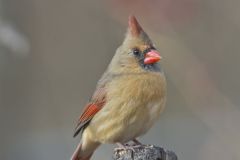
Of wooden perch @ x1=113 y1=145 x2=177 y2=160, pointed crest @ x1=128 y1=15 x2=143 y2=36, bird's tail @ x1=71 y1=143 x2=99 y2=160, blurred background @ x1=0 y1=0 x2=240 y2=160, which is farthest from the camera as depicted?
blurred background @ x1=0 y1=0 x2=240 y2=160

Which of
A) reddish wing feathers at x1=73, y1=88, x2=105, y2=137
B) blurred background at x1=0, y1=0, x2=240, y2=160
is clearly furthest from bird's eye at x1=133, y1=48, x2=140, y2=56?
blurred background at x1=0, y1=0, x2=240, y2=160

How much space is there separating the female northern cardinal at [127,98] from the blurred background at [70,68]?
1601mm

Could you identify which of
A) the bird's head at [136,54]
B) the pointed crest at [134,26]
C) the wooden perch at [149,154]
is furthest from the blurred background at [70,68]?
the wooden perch at [149,154]

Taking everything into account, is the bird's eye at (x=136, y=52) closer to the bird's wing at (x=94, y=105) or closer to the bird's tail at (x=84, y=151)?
the bird's wing at (x=94, y=105)

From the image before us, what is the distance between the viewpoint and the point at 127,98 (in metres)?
Answer: 4.02

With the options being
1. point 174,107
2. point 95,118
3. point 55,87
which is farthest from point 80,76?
point 95,118

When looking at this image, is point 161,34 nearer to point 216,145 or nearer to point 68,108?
point 216,145

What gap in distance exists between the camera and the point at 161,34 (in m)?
4.70

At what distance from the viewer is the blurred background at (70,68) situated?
20.5ft

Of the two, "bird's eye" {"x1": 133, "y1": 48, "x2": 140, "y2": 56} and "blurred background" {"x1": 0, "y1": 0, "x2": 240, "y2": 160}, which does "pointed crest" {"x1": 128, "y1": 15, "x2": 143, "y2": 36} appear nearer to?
"bird's eye" {"x1": 133, "y1": 48, "x2": 140, "y2": 56}

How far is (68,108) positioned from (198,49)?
1.18m

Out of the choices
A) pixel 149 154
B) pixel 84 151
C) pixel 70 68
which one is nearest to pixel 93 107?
pixel 84 151

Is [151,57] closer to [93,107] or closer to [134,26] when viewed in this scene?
[134,26]

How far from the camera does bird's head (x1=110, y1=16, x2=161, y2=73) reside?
4036mm
